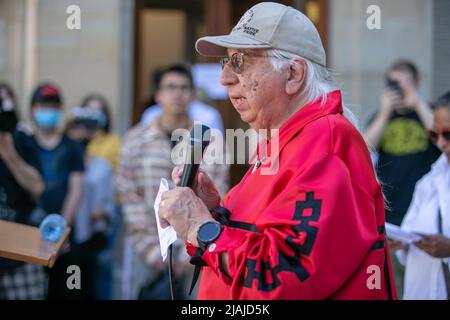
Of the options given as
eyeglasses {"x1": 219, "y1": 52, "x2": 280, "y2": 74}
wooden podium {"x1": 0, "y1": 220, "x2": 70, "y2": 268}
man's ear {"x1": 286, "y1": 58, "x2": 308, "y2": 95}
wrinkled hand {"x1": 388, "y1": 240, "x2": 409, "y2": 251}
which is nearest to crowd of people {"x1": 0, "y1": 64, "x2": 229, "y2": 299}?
wooden podium {"x1": 0, "y1": 220, "x2": 70, "y2": 268}

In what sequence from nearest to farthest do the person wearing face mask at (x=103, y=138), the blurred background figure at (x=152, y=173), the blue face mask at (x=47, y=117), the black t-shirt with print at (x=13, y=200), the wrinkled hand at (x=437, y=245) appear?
the wrinkled hand at (x=437, y=245), the black t-shirt with print at (x=13, y=200), the blurred background figure at (x=152, y=173), the blue face mask at (x=47, y=117), the person wearing face mask at (x=103, y=138)

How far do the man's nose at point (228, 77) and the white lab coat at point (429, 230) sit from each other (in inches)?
69.9

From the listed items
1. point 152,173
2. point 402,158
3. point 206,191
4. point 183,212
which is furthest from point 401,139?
point 183,212

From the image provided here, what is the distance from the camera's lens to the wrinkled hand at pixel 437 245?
388 centimetres

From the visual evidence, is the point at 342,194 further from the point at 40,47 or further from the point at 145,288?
the point at 40,47

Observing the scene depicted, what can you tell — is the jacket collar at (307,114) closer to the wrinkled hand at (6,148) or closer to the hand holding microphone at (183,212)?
the hand holding microphone at (183,212)

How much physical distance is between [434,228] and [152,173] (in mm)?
2512

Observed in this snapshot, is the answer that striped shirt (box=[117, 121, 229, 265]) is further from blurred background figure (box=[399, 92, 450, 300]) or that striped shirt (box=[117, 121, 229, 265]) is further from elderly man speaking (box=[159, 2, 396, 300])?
elderly man speaking (box=[159, 2, 396, 300])

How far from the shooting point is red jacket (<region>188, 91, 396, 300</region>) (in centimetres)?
239

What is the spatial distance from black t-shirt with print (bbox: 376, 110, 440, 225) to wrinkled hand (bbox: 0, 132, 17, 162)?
247 centimetres

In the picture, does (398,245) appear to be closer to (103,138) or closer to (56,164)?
(56,164)

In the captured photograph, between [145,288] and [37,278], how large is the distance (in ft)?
2.85

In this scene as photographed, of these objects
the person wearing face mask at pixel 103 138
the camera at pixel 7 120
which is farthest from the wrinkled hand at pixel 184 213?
the person wearing face mask at pixel 103 138

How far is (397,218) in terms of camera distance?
17.7 feet
